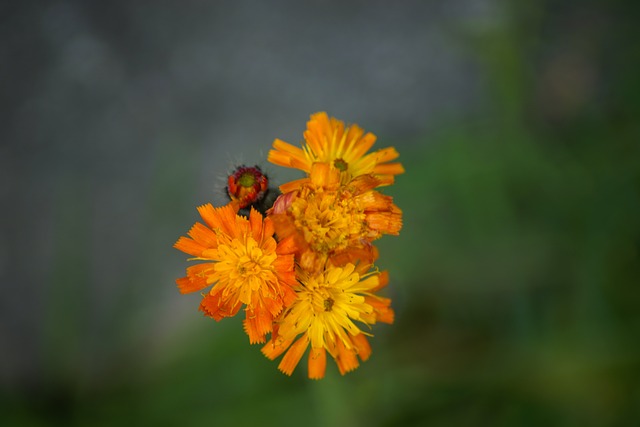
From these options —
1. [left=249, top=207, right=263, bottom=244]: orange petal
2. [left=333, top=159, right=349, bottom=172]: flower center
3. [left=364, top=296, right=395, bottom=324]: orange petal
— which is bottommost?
[left=364, top=296, right=395, bottom=324]: orange petal

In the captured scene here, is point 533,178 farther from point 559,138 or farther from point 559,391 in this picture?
point 559,391

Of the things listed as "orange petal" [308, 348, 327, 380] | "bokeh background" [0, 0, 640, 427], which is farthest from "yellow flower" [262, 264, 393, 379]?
"bokeh background" [0, 0, 640, 427]

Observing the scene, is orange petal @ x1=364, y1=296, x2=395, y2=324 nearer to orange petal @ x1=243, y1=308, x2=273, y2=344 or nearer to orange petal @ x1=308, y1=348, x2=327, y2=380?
orange petal @ x1=308, y1=348, x2=327, y2=380

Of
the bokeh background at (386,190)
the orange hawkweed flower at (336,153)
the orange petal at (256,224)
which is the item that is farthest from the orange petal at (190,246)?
the bokeh background at (386,190)

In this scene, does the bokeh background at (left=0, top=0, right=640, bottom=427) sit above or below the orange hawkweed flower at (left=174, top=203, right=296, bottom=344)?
above

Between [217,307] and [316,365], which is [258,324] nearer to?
[217,307]
